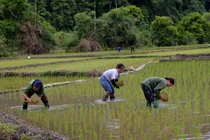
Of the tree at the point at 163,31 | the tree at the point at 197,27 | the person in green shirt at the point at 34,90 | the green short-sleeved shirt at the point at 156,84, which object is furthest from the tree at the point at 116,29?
the green short-sleeved shirt at the point at 156,84

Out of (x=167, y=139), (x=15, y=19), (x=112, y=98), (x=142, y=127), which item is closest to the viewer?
(x=167, y=139)

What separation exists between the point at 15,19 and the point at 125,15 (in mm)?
10006

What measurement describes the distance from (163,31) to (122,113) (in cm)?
3254

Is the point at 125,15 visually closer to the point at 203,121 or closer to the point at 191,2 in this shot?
the point at 191,2

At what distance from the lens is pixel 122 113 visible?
26.3 feet

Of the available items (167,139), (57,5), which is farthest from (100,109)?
(57,5)

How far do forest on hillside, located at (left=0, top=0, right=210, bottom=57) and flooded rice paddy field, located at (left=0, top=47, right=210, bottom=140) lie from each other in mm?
19505

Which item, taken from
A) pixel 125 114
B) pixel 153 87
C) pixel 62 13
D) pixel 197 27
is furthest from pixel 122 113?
pixel 62 13

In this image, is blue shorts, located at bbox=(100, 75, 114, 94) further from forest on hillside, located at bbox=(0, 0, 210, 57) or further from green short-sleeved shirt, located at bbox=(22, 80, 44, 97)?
forest on hillside, located at bbox=(0, 0, 210, 57)

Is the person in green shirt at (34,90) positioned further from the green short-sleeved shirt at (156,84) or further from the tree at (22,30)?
the tree at (22,30)

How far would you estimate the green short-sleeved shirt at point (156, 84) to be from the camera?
8.02 m

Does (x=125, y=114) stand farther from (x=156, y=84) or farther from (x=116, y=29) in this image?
(x=116, y=29)

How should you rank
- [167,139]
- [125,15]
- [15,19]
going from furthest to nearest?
[125,15], [15,19], [167,139]

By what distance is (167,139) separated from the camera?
232 inches
